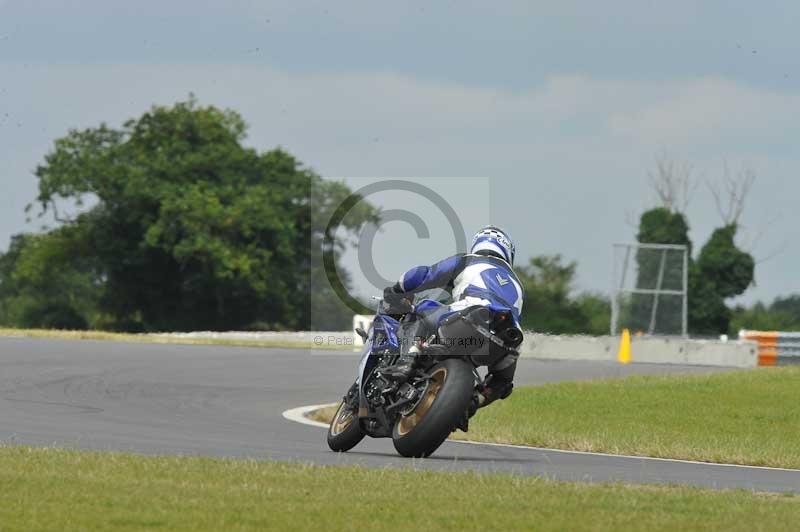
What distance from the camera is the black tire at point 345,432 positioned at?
44.0ft

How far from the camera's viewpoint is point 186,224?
64125 mm

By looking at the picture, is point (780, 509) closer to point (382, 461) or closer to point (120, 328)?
point (382, 461)

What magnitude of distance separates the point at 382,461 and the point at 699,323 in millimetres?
51364

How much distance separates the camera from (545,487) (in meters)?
10.4

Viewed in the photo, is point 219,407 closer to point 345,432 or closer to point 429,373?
point 345,432

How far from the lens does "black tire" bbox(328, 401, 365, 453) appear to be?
13.4 metres

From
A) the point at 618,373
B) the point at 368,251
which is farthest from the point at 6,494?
the point at 618,373

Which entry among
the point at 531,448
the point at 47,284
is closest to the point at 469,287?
the point at 531,448

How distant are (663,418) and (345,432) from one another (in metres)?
7.87

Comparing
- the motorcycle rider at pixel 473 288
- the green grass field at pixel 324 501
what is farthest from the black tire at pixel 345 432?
the green grass field at pixel 324 501

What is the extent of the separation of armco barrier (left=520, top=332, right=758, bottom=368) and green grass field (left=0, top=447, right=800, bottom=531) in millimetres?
25590

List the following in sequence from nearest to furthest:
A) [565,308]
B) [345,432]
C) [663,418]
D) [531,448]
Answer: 1. [345,432]
2. [531,448]
3. [663,418]
4. [565,308]

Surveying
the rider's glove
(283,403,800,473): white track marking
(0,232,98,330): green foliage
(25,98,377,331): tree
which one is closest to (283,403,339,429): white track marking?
(283,403,800,473): white track marking

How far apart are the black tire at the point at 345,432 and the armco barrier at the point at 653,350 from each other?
74.0ft
